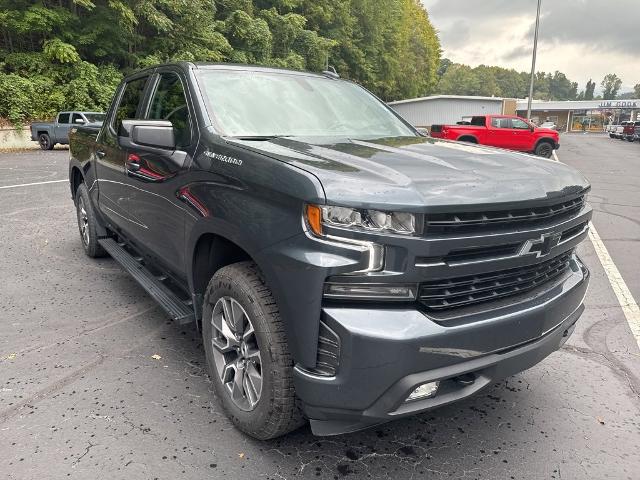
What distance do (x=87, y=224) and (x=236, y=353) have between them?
354cm

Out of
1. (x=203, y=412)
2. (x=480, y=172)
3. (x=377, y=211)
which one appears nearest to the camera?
(x=377, y=211)

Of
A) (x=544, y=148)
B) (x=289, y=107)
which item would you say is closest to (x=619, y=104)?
(x=544, y=148)

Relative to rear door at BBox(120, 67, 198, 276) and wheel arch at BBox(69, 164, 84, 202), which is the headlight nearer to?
rear door at BBox(120, 67, 198, 276)

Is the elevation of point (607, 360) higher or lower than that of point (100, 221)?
lower

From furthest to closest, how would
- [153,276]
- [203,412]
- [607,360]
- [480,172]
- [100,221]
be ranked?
[100,221]
[153,276]
[607,360]
[203,412]
[480,172]

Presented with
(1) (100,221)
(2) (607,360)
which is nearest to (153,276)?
(1) (100,221)

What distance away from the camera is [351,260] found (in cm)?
197

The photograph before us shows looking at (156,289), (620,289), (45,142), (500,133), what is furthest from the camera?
(500,133)

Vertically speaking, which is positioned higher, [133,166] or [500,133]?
[133,166]

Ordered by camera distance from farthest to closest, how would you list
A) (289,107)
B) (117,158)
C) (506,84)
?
(506,84)
(117,158)
(289,107)

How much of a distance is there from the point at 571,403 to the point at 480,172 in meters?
1.58

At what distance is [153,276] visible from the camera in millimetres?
3904

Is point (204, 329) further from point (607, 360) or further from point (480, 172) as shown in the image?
point (607, 360)

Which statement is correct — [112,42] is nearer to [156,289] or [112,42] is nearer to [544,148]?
[544,148]
